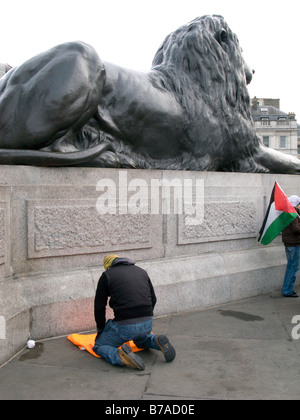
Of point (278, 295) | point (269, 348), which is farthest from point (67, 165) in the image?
point (278, 295)

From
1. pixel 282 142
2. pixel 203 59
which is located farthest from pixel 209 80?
pixel 282 142

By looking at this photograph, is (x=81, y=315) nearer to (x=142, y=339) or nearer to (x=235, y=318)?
(x=142, y=339)

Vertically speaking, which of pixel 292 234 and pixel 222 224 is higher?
pixel 222 224

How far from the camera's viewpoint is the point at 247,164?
6.03 meters

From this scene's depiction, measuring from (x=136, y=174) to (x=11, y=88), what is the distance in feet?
4.92

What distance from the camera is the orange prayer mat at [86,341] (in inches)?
146

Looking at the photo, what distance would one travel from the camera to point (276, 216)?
219 inches

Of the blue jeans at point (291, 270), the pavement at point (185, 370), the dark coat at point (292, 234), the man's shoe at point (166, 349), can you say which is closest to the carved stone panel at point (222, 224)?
the dark coat at point (292, 234)

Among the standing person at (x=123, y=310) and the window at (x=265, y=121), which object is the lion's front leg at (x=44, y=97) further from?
the window at (x=265, y=121)

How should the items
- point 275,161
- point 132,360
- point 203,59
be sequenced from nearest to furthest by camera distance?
point 132,360 → point 203,59 → point 275,161

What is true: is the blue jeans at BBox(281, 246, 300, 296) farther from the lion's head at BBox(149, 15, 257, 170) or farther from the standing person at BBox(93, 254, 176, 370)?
the standing person at BBox(93, 254, 176, 370)

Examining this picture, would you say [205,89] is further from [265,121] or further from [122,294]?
[265,121]

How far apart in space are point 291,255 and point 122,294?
2.97m
